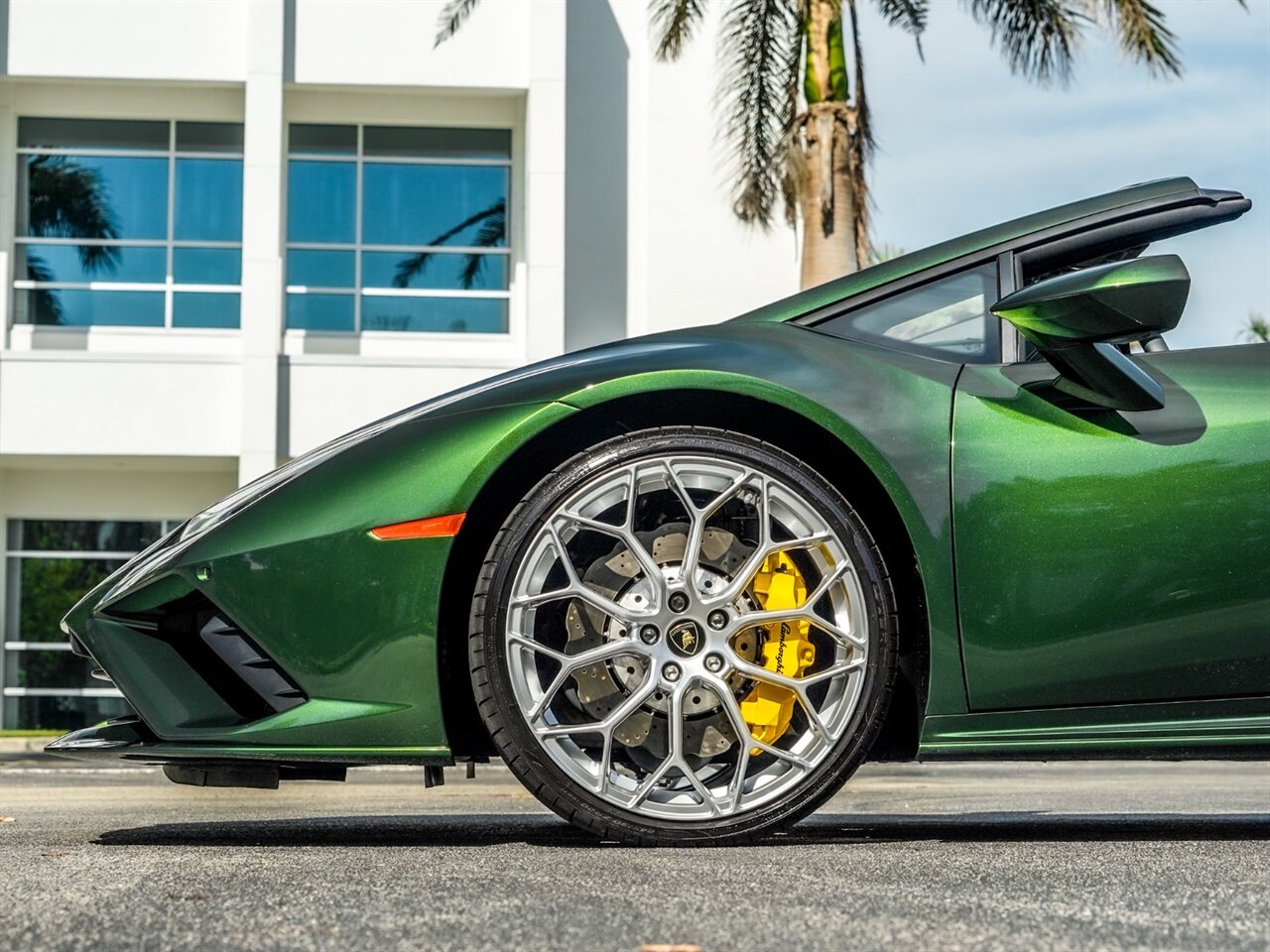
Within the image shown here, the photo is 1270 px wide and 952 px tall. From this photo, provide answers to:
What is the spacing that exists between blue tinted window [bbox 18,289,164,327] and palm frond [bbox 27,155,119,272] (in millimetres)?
365

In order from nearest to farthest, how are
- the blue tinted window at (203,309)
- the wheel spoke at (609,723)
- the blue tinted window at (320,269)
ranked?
the wheel spoke at (609,723) → the blue tinted window at (320,269) → the blue tinted window at (203,309)

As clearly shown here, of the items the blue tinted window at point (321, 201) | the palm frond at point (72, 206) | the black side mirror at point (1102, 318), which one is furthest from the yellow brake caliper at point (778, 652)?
the palm frond at point (72, 206)

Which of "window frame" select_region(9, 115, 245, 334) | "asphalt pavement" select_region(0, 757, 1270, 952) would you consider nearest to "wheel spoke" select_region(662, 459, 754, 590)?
"asphalt pavement" select_region(0, 757, 1270, 952)

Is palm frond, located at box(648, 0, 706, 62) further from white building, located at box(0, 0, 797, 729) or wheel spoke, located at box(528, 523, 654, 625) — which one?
wheel spoke, located at box(528, 523, 654, 625)

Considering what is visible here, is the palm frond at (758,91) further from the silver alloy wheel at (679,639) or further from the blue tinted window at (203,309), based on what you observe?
the silver alloy wheel at (679,639)

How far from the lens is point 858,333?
3.33 meters

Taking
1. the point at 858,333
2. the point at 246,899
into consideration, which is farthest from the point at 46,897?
the point at 858,333

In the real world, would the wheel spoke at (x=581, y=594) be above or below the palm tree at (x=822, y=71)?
below

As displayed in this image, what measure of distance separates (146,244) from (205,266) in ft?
2.42

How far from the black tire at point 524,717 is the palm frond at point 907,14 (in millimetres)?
12413

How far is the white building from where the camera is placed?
18.5m

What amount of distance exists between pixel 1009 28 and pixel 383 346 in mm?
8739

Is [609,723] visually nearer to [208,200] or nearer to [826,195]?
[826,195]

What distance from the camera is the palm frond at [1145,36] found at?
520 inches
